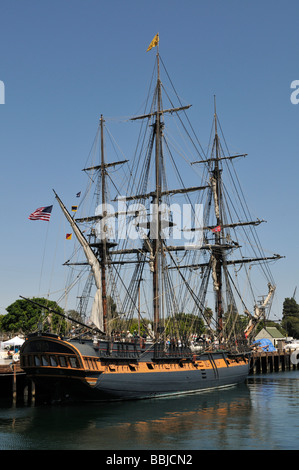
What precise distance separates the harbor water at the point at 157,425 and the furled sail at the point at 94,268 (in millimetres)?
7793

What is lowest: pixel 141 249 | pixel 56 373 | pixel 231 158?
pixel 56 373

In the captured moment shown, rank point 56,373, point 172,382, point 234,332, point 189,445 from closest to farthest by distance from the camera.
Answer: point 189,445 < point 56,373 < point 172,382 < point 234,332

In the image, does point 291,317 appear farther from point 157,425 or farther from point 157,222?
point 157,425

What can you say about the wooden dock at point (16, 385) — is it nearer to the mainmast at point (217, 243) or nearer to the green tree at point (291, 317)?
the mainmast at point (217, 243)

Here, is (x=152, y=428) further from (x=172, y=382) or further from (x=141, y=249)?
(x=141, y=249)

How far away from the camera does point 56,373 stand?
3741 cm

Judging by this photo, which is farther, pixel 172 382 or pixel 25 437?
pixel 172 382

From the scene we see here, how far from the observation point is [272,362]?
270ft

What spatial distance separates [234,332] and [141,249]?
16.8 metres

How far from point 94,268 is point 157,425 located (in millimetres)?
19065

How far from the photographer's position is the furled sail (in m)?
44.4

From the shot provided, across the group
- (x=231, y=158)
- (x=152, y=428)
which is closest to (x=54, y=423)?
(x=152, y=428)

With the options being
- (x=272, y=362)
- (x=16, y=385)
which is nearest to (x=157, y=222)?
(x=16, y=385)

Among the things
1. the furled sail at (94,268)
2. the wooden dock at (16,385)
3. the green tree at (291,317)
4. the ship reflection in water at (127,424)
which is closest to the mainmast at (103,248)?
the furled sail at (94,268)
